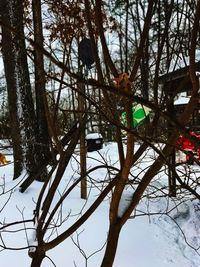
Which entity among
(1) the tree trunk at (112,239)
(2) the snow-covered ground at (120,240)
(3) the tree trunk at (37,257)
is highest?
(1) the tree trunk at (112,239)

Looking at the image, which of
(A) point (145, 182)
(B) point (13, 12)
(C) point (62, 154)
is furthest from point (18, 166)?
(A) point (145, 182)

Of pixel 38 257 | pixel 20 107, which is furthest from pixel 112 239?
pixel 20 107

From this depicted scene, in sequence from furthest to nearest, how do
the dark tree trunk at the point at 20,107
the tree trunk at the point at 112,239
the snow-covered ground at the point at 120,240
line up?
1. the dark tree trunk at the point at 20,107
2. the snow-covered ground at the point at 120,240
3. the tree trunk at the point at 112,239

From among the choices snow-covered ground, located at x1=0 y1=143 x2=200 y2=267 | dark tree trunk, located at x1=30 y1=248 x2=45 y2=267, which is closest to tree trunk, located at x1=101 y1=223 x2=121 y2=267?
dark tree trunk, located at x1=30 y1=248 x2=45 y2=267

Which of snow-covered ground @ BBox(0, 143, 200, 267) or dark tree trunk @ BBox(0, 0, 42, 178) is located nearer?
snow-covered ground @ BBox(0, 143, 200, 267)

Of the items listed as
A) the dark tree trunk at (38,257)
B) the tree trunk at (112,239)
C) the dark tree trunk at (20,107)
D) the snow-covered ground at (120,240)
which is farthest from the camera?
the dark tree trunk at (20,107)

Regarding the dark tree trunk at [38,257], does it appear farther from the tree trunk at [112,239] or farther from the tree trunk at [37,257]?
the tree trunk at [112,239]

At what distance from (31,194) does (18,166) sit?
43.8 inches

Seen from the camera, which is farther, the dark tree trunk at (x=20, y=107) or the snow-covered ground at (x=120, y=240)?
the dark tree trunk at (x=20, y=107)

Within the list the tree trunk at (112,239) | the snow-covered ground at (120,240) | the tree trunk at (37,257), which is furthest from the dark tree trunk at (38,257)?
the snow-covered ground at (120,240)

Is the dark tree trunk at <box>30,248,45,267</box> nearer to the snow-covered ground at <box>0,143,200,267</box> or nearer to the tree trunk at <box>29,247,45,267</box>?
the tree trunk at <box>29,247,45,267</box>

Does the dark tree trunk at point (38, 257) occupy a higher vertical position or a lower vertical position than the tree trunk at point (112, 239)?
lower

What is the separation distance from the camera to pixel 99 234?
4.15 meters

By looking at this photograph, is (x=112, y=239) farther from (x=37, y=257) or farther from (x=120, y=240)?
(x=120, y=240)
